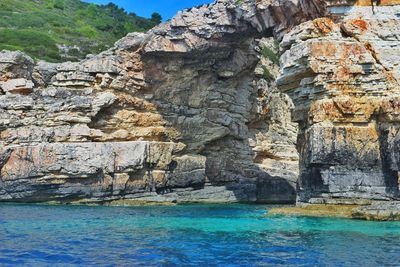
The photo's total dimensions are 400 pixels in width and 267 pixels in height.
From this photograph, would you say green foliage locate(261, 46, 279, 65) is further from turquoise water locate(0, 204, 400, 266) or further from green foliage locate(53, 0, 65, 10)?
green foliage locate(53, 0, 65, 10)

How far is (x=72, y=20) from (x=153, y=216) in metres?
56.1

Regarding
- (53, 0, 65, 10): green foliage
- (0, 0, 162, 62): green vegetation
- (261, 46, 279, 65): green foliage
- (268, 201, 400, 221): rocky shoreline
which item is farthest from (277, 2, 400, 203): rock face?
(53, 0, 65, 10): green foliage

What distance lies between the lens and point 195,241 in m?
14.3

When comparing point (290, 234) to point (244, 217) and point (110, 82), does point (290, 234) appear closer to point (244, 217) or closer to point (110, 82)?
point (244, 217)

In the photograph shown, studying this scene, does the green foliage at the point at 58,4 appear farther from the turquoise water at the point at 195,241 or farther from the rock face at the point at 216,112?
the turquoise water at the point at 195,241

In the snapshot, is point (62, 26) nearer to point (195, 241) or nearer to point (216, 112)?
point (216, 112)

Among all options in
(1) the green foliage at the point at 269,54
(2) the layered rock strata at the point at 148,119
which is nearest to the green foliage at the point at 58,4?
(1) the green foliage at the point at 269,54

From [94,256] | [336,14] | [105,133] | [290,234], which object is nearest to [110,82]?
[105,133]

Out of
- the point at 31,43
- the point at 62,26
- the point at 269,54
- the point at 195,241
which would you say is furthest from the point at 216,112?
the point at 62,26

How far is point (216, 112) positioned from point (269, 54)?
1558 centimetres

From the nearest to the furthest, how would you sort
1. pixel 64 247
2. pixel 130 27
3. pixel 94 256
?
pixel 94 256, pixel 64 247, pixel 130 27

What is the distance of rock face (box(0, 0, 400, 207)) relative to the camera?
877 inches

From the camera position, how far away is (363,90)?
74.1ft

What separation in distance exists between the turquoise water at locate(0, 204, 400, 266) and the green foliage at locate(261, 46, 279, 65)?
94.8ft
